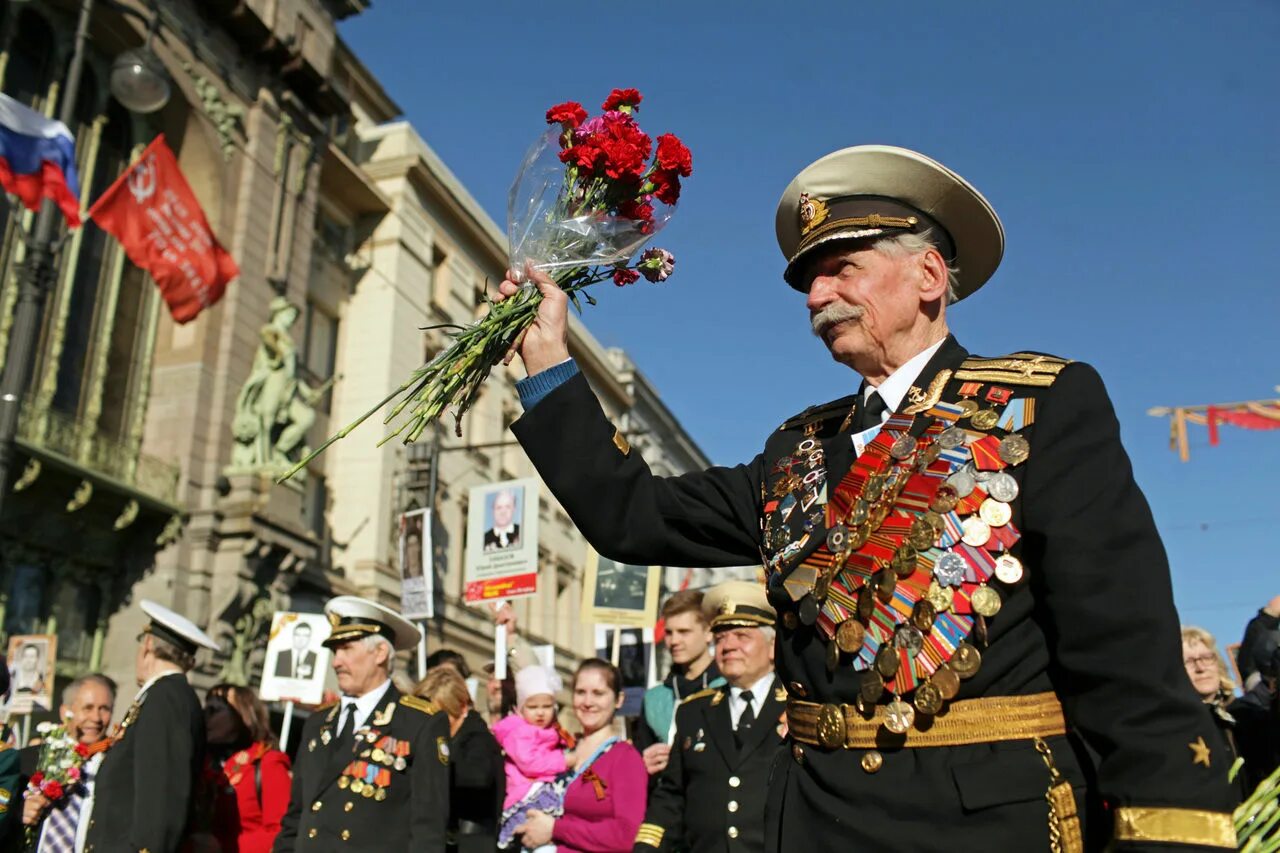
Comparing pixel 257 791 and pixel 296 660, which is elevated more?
pixel 296 660

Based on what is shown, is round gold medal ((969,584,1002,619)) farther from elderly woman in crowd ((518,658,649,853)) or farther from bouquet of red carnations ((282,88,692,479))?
elderly woman in crowd ((518,658,649,853))

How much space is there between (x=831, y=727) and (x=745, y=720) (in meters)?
3.25

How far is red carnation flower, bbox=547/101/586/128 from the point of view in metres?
3.12

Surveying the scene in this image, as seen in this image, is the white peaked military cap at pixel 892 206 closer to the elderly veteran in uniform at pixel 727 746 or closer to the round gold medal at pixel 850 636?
the round gold medal at pixel 850 636

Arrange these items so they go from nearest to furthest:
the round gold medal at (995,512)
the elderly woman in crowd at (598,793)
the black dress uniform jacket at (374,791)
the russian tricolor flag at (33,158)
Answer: the round gold medal at (995,512), the black dress uniform jacket at (374,791), the elderly woman in crowd at (598,793), the russian tricolor flag at (33,158)

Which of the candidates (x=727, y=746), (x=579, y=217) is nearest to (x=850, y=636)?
(x=579, y=217)

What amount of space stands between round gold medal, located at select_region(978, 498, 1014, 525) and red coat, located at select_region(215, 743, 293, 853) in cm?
654

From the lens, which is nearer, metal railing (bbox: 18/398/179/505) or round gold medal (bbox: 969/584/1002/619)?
round gold medal (bbox: 969/584/1002/619)

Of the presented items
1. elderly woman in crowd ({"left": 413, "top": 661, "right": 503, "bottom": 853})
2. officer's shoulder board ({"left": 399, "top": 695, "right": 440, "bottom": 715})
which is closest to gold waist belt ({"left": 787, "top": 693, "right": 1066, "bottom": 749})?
officer's shoulder board ({"left": 399, "top": 695, "right": 440, "bottom": 715})

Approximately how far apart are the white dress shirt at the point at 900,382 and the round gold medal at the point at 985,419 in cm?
21

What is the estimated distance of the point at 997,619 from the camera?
2.13 meters

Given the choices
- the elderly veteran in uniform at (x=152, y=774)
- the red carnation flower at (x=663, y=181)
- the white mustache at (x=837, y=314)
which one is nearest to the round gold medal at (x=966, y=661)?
the white mustache at (x=837, y=314)

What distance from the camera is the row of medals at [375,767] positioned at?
5871 mm

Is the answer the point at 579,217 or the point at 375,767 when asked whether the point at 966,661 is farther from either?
the point at 375,767
